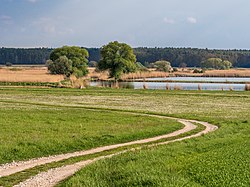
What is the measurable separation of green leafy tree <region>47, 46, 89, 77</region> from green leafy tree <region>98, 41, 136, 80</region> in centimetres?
560

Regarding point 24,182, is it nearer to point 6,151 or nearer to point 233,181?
point 6,151

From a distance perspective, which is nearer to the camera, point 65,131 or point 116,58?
point 65,131

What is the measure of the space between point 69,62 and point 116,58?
9.69m

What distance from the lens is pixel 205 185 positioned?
10.7m

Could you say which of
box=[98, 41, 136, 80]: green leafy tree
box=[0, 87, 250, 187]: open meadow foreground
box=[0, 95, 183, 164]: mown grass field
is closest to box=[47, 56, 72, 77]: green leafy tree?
box=[98, 41, 136, 80]: green leafy tree

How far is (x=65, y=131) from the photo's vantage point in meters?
20.6

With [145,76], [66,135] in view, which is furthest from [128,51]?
[66,135]

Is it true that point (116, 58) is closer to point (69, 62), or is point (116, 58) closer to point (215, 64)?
point (69, 62)

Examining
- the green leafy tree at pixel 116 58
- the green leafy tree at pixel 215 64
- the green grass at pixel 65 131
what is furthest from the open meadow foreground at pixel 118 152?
the green leafy tree at pixel 215 64

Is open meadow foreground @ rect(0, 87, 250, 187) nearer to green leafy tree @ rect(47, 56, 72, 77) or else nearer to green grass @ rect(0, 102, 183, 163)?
green grass @ rect(0, 102, 183, 163)

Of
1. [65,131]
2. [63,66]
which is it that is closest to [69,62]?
[63,66]

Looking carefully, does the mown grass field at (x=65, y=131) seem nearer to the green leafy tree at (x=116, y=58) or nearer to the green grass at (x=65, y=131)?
the green grass at (x=65, y=131)

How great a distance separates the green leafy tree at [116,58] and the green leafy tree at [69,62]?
5598 millimetres

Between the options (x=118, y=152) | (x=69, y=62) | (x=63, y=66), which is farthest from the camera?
(x=69, y=62)
